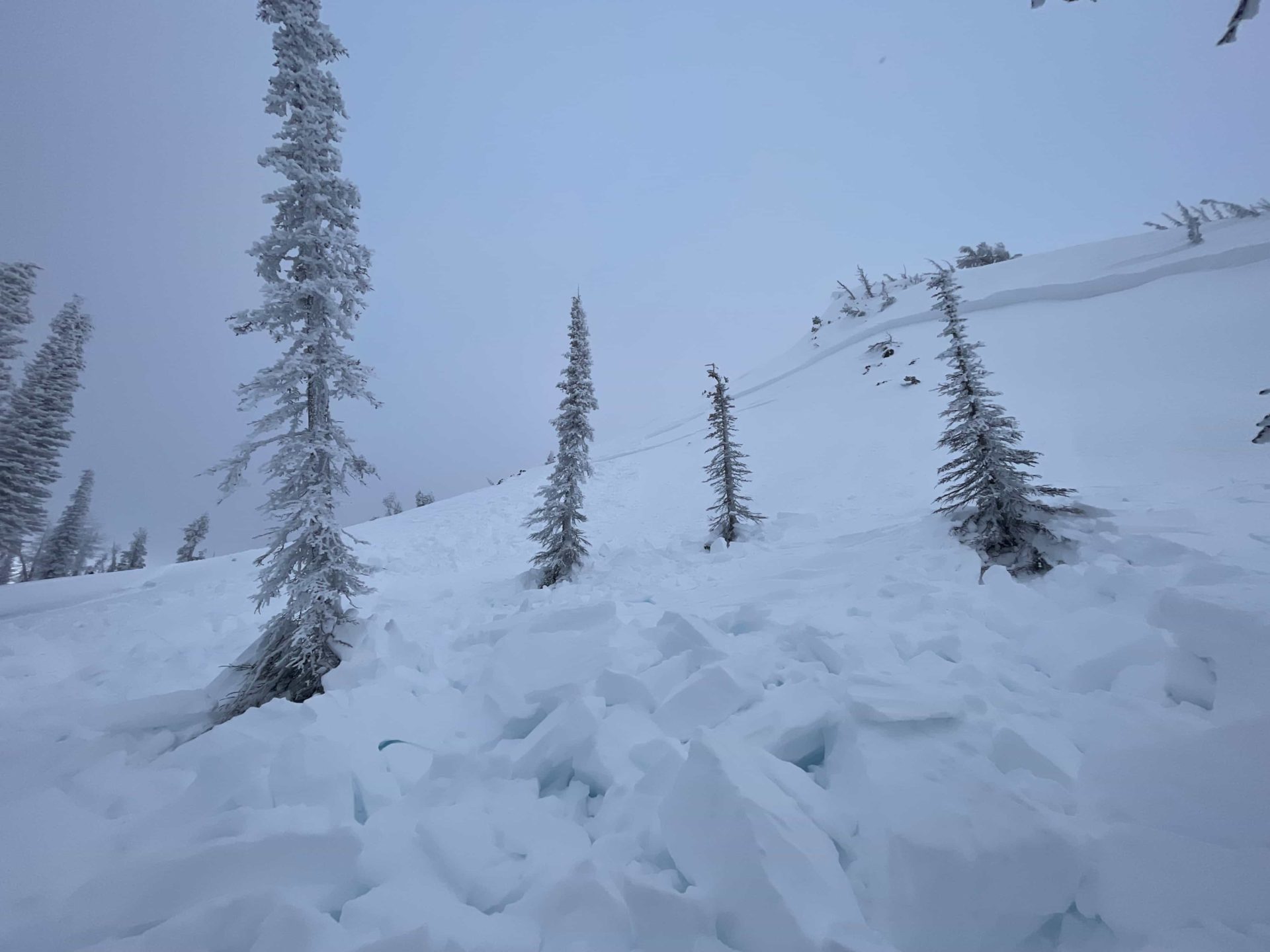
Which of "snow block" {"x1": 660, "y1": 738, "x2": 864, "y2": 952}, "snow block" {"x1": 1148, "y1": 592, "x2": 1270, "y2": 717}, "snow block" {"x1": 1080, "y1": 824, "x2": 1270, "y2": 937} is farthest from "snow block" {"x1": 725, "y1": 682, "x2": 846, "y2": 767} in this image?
"snow block" {"x1": 1148, "y1": 592, "x2": 1270, "y2": 717}

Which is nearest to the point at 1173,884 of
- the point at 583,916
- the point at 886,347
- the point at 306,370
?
the point at 583,916

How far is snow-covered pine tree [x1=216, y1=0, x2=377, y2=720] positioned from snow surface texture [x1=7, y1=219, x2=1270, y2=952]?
0.87 m

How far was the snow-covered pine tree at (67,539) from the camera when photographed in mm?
31203

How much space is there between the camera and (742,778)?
8.96 feet

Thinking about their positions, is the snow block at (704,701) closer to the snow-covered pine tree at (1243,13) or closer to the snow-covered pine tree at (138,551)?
the snow-covered pine tree at (1243,13)

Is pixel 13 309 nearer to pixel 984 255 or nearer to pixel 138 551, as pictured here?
pixel 138 551

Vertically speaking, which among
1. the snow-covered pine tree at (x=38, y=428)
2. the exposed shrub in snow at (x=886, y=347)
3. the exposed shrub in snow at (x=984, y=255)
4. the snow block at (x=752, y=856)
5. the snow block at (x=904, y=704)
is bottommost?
the snow block at (x=752, y=856)

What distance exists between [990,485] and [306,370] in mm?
11288

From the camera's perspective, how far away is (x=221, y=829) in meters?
2.96

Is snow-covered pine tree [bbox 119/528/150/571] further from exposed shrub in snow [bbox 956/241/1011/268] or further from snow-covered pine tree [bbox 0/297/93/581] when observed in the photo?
exposed shrub in snow [bbox 956/241/1011/268]

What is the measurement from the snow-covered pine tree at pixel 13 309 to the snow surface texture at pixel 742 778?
724 inches

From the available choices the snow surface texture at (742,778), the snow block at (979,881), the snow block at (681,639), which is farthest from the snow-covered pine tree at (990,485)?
the snow block at (979,881)

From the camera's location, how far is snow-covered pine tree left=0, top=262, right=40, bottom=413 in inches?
680

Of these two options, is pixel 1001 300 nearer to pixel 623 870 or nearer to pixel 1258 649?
pixel 1258 649
